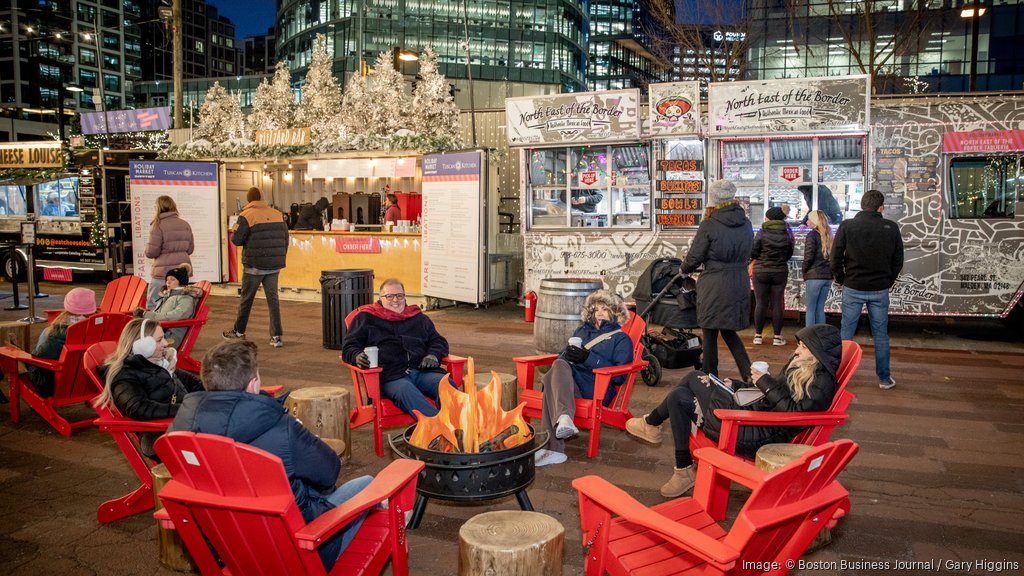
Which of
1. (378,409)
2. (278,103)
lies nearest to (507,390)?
(378,409)

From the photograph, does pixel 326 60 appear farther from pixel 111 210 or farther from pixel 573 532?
pixel 573 532

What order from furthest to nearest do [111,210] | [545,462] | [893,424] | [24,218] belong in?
[24,218]
[111,210]
[893,424]
[545,462]

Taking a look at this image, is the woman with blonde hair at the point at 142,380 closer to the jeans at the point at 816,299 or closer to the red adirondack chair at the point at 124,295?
the red adirondack chair at the point at 124,295

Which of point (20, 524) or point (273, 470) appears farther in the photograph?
point (20, 524)

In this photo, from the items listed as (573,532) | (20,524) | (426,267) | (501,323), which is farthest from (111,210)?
(573,532)

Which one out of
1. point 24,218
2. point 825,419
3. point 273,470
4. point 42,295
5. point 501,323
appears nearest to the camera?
point 273,470

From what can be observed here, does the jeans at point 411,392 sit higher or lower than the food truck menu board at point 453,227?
lower

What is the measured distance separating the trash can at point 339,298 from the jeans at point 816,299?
5.43 metres

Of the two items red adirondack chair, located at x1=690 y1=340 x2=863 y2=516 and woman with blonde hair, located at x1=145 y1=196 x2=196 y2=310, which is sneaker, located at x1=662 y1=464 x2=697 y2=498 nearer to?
red adirondack chair, located at x1=690 y1=340 x2=863 y2=516

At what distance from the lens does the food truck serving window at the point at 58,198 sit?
1767 cm

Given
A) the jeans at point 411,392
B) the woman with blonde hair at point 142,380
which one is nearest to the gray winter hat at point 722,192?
the jeans at point 411,392

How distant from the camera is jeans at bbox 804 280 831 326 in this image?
8617 millimetres

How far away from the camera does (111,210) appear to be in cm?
1670

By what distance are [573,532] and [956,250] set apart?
8.58 meters
